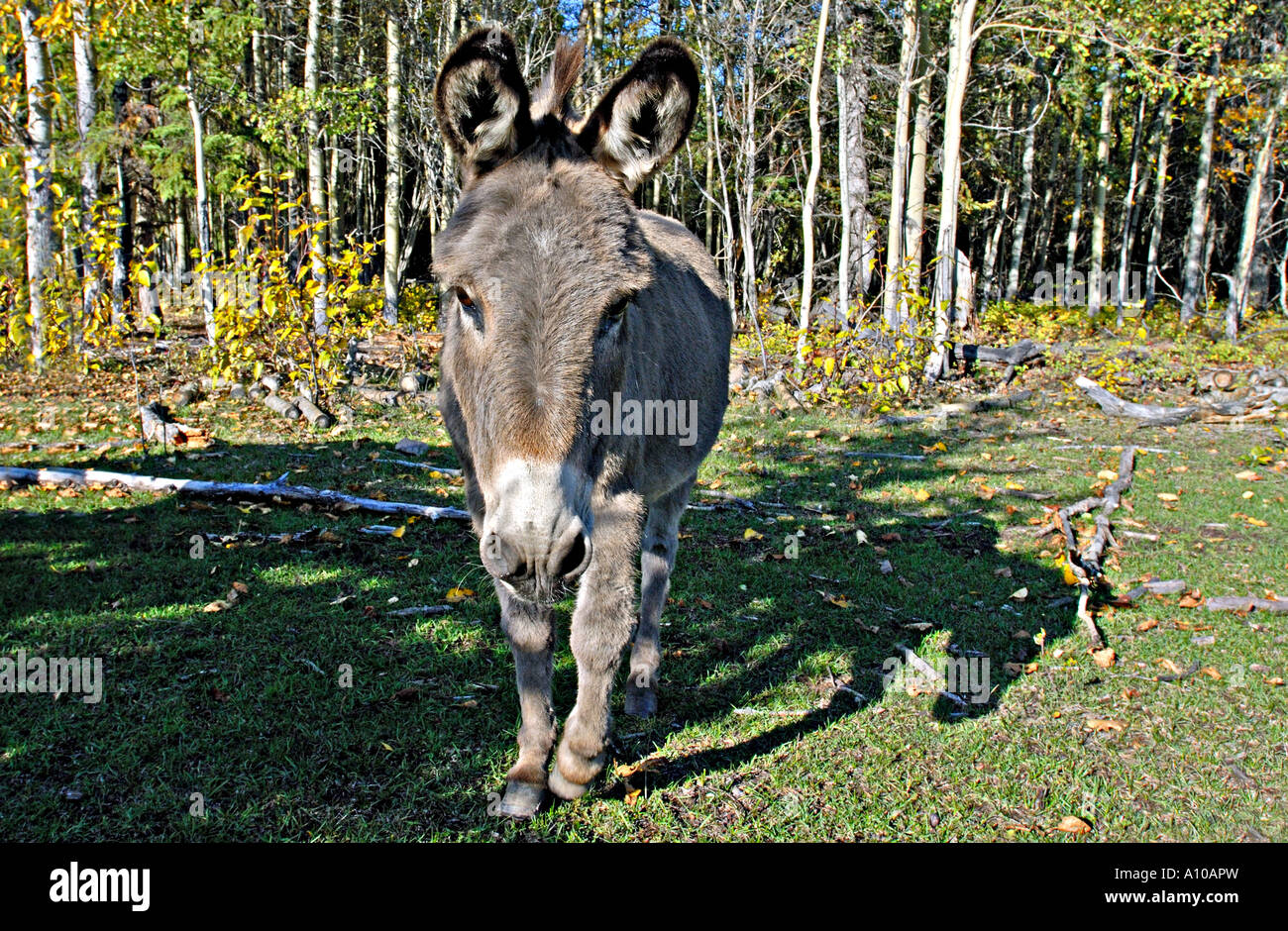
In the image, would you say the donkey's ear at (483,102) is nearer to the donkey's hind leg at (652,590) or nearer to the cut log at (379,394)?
the donkey's hind leg at (652,590)

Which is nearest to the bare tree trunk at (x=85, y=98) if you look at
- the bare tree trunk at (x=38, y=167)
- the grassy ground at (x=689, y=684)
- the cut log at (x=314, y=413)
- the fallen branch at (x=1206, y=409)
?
the bare tree trunk at (x=38, y=167)

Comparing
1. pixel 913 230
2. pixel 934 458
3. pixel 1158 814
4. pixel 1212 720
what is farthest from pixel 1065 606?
pixel 913 230

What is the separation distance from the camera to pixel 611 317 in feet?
8.74

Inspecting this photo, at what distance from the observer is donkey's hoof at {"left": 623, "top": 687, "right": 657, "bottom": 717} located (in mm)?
4227

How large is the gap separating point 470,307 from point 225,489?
5485 mm

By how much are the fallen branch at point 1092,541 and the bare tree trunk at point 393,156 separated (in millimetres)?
14302

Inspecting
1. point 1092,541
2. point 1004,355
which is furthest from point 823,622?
point 1004,355

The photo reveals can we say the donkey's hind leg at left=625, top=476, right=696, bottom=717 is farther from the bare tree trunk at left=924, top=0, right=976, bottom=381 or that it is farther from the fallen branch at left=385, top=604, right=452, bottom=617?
the bare tree trunk at left=924, top=0, right=976, bottom=381

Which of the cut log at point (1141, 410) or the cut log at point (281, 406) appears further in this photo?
the cut log at point (1141, 410)

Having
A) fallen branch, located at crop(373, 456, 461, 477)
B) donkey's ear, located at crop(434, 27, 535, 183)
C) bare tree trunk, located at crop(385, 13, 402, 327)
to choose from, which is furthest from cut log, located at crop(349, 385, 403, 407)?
donkey's ear, located at crop(434, 27, 535, 183)

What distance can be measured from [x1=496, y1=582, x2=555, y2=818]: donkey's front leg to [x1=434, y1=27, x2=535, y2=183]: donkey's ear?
180 cm

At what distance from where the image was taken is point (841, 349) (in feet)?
44.7

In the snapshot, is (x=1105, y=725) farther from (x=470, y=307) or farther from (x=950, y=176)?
(x=950, y=176)

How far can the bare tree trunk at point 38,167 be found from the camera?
11211 mm
